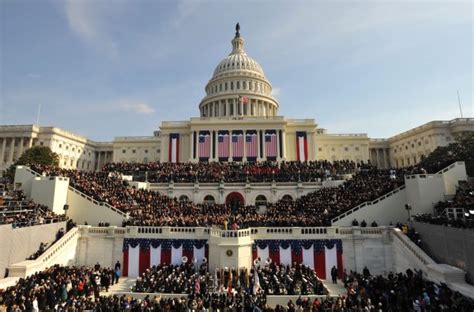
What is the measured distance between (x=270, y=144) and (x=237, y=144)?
8022mm

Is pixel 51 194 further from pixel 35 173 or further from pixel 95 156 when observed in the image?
pixel 95 156

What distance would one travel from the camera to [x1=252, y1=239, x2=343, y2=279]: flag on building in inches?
1044

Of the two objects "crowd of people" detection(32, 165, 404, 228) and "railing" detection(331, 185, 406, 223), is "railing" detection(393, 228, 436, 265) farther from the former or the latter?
"crowd of people" detection(32, 165, 404, 228)

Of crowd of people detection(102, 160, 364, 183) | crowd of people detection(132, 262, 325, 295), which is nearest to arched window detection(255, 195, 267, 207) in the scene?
crowd of people detection(102, 160, 364, 183)

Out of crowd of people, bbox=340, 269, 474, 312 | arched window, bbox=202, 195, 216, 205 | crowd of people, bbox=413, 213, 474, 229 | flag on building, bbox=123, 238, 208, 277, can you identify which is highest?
arched window, bbox=202, 195, 216, 205

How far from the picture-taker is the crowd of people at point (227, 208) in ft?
96.0

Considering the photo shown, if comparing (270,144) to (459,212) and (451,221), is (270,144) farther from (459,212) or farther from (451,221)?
(451,221)

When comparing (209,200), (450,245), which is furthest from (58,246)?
(450,245)

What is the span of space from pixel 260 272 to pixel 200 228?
7.34 meters

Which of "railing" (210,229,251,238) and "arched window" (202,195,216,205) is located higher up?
"arched window" (202,195,216,205)

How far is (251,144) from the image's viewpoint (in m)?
71.8

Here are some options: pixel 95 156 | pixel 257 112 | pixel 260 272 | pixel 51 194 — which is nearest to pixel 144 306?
pixel 260 272

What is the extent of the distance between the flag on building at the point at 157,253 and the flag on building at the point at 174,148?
153ft

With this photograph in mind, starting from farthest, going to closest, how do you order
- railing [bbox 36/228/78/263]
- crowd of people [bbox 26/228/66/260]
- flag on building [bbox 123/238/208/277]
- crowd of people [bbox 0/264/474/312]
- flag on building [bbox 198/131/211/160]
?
flag on building [bbox 198/131/211/160] < flag on building [bbox 123/238/208/277] < crowd of people [bbox 26/228/66/260] < railing [bbox 36/228/78/263] < crowd of people [bbox 0/264/474/312]
